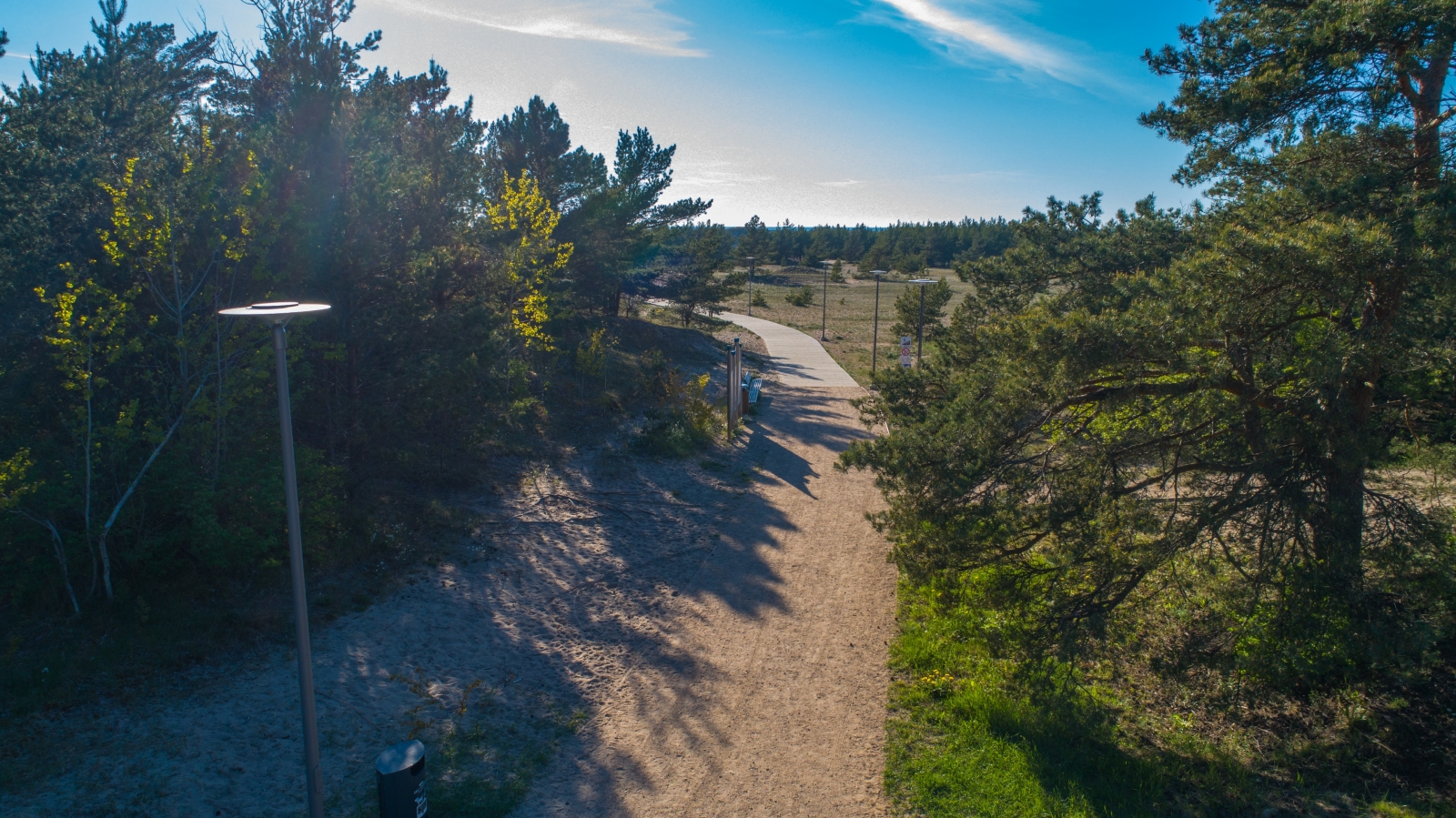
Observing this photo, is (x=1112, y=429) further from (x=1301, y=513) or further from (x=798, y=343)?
(x=798, y=343)

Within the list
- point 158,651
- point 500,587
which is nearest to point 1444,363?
point 500,587

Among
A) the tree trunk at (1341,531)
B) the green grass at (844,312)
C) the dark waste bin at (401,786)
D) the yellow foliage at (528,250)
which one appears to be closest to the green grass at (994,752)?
the tree trunk at (1341,531)

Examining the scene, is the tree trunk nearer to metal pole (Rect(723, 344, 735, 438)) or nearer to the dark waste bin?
the dark waste bin

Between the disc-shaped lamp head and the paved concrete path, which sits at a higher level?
the disc-shaped lamp head

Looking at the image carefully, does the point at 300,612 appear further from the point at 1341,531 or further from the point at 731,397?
the point at 731,397

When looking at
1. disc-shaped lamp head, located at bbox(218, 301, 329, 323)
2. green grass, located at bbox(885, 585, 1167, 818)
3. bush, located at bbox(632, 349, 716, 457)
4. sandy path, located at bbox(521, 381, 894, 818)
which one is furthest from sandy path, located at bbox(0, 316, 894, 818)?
disc-shaped lamp head, located at bbox(218, 301, 329, 323)

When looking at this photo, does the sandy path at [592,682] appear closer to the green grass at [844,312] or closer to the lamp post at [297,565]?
the lamp post at [297,565]
